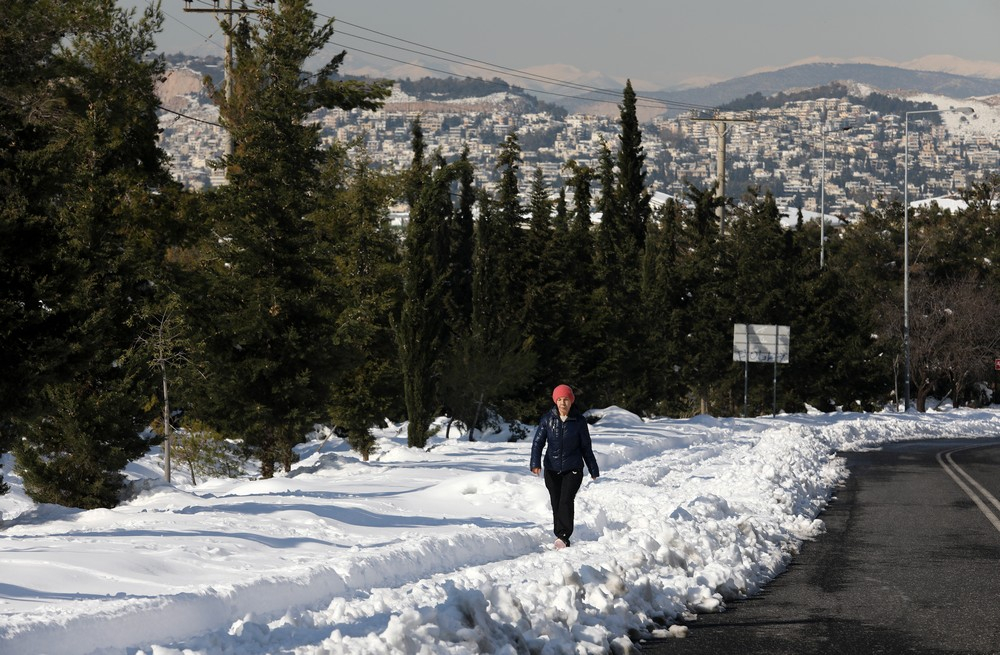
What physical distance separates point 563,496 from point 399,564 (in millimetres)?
2311

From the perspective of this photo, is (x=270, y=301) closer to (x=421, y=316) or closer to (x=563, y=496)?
(x=421, y=316)

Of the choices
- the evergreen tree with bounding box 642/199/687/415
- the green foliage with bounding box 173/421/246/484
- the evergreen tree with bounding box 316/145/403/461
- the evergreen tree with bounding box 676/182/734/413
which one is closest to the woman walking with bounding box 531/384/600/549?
the evergreen tree with bounding box 316/145/403/461

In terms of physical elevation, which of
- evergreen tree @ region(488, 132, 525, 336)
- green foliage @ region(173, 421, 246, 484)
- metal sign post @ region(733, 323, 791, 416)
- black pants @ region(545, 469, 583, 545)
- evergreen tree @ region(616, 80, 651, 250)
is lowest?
green foliage @ region(173, 421, 246, 484)

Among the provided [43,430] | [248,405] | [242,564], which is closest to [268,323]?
[248,405]

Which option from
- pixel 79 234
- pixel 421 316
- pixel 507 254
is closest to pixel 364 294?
pixel 507 254

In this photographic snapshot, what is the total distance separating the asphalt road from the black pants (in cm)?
234

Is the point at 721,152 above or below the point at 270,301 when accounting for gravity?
above

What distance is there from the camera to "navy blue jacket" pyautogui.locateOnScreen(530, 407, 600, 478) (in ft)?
45.9

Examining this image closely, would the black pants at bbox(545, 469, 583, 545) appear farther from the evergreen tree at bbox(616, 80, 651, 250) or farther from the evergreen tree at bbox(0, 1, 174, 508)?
the evergreen tree at bbox(616, 80, 651, 250)

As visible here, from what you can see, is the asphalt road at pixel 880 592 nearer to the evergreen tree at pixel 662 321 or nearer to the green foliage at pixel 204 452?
the green foliage at pixel 204 452

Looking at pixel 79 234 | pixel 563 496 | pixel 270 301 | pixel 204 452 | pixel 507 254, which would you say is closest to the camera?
pixel 563 496

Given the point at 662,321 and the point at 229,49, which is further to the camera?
the point at 662,321

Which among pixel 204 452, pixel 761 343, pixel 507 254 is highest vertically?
pixel 507 254

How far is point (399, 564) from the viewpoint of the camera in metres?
12.3
